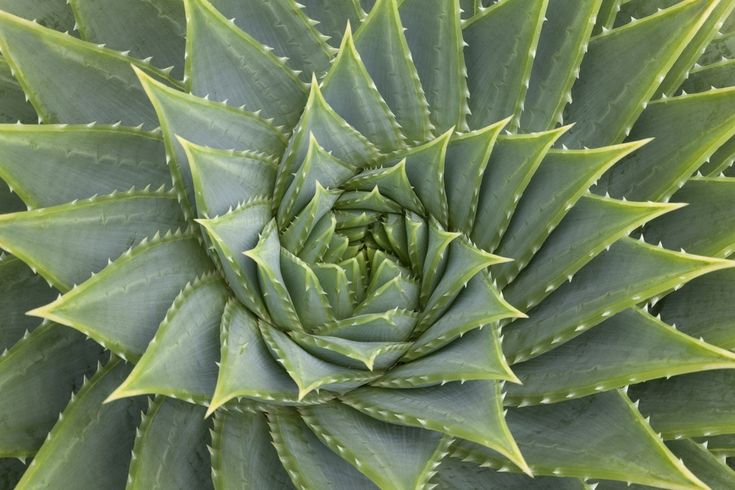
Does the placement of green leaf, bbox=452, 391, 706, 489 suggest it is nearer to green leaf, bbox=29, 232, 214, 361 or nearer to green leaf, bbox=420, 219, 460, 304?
green leaf, bbox=420, 219, 460, 304

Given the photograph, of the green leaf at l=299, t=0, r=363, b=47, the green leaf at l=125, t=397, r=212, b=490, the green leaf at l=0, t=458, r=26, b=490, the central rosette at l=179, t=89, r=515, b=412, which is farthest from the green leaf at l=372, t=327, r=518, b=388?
the green leaf at l=0, t=458, r=26, b=490

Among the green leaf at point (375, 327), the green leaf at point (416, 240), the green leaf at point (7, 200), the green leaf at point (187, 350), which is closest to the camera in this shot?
the green leaf at point (187, 350)

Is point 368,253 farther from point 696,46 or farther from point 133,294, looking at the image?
point 696,46

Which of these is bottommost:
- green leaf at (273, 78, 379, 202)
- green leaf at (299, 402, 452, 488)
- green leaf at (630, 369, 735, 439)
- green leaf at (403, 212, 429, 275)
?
green leaf at (299, 402, 452, 488)

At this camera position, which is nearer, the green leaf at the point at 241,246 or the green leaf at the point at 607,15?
the green leaf at the point at 241,246

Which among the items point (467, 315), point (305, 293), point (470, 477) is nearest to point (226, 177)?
point (305, 293)

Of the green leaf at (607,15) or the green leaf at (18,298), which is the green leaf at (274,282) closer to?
the green leaf at (18,298)

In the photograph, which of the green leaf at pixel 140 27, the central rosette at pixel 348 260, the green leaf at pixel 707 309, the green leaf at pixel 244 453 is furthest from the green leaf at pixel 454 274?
the green leaf at pixel 140 27
